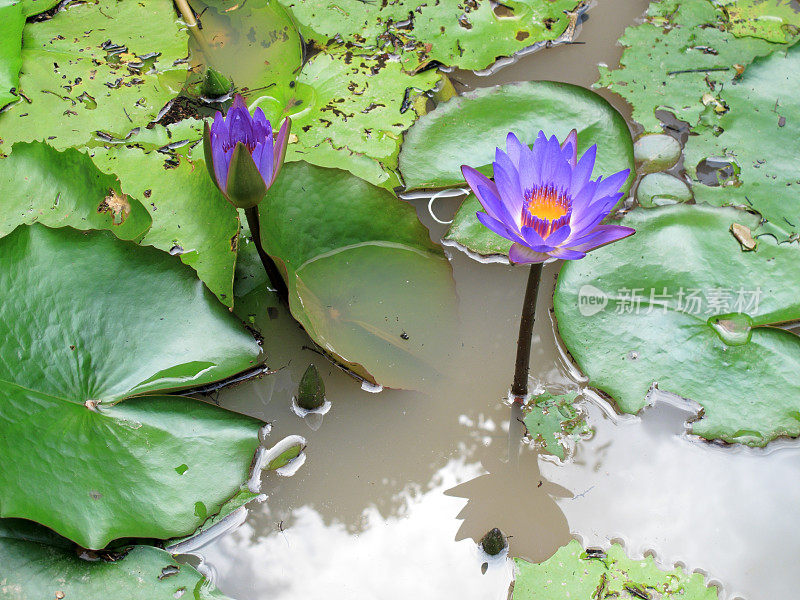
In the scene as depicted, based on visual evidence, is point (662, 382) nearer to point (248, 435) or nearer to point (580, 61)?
point (248, 435)

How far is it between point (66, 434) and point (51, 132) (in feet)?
4.67

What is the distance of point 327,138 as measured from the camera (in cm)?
270

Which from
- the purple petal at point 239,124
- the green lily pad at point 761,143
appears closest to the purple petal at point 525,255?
the purple petal at point 239,124

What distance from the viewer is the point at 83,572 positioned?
1.85 metres

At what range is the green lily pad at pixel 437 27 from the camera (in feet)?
9.91

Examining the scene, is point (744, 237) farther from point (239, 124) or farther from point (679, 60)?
point (239, 124)

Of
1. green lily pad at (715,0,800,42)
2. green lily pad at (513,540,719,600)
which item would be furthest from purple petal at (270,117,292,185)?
green lily pad at (715,0,800,42)

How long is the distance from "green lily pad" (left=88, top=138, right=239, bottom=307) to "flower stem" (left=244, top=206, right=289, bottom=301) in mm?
107

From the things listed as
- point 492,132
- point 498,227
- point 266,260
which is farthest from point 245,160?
point 492,132

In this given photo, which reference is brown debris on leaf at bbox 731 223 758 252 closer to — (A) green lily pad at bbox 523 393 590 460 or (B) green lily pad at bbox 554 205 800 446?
(B) green lily pad at bbox 554 205 800 446

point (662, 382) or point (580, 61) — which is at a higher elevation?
point (580, 61)

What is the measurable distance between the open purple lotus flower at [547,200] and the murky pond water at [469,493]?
70 centimetres

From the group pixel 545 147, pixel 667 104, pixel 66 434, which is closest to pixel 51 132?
pixel 66 434

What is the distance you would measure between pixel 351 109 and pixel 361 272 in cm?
83
